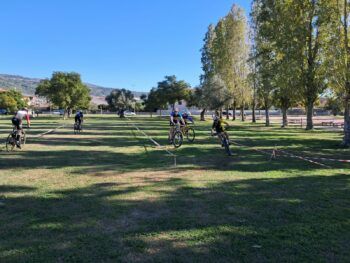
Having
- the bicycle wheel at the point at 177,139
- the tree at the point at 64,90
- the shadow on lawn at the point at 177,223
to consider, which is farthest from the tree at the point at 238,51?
the shadow on lawn at the point at 177,223

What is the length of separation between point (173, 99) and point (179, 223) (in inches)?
3556

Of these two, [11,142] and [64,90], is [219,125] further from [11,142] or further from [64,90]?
[64,90]

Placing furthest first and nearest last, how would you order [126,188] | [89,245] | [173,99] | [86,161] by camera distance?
[173,99] < [86,161] < [126,188] < [89,245]

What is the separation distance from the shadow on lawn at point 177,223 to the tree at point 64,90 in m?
66.3

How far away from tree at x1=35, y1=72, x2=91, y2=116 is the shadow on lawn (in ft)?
218

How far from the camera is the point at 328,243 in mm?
5551

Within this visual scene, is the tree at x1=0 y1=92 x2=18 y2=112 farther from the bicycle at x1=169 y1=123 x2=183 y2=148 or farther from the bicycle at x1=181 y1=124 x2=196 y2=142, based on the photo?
the bicycle at x1=169 y1=123 x2=183 y2=148

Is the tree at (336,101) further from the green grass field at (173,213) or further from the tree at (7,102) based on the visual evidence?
the tree at (7,102)

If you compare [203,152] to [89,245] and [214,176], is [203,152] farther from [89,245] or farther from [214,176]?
[89,245]

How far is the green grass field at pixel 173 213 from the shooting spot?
5211 millimetres

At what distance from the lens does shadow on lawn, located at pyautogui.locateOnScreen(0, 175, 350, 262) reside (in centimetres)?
515

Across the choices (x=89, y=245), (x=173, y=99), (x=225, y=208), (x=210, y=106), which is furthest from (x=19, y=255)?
Result: (x=173, y=99)

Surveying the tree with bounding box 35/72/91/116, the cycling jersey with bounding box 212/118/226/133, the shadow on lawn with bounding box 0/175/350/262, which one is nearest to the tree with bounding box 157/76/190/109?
the tree with bounding box 35/72/91/116

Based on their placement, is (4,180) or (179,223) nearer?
(179,223)
